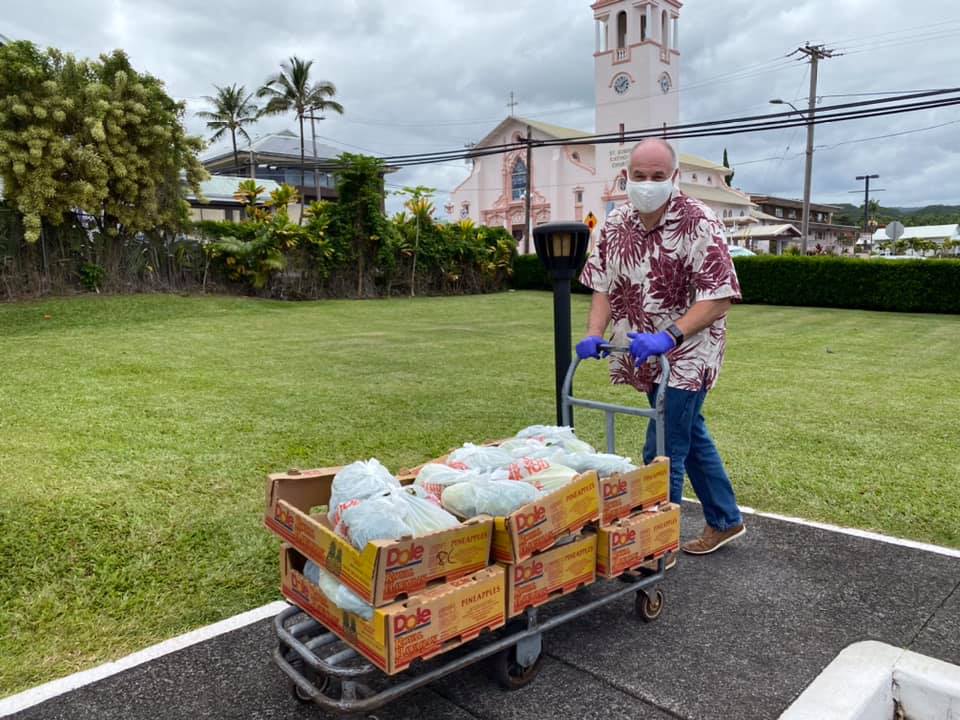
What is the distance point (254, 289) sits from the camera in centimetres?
2070

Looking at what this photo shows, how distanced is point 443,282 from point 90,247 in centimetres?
1090

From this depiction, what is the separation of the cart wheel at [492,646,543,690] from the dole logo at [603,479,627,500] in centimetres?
64

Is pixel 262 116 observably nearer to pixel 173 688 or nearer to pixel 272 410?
pixel 272 410

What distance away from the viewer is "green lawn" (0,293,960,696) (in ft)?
10.9

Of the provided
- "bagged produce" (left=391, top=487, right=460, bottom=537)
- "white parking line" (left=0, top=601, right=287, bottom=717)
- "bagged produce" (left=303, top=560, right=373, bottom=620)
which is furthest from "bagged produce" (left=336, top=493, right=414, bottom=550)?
"white parking line" (left=0, top=601, right=287, bottom=717)

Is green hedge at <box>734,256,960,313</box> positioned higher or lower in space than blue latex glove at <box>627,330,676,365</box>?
lower

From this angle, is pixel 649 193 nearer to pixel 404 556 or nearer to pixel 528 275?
pixel 404 556

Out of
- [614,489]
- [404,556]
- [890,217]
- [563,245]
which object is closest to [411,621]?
[404,556]

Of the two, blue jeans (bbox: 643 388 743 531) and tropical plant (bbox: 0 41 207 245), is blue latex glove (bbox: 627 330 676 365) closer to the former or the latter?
blue jeans (bbox: 643 388 743 531)

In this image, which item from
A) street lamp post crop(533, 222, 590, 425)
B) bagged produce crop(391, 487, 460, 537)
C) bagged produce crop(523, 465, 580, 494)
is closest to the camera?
bagged produce crop(391, 487, 460, 537)

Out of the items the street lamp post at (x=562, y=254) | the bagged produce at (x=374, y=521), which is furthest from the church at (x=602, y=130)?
the bagged produce at (x=374, y=521)

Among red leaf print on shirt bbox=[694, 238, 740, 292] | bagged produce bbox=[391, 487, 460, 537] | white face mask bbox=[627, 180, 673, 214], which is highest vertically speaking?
white face mask bbox=[627, 180, 673, 214]

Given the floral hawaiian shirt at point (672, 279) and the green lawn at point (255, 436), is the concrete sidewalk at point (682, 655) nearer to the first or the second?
the green lawn at point (255, 436)

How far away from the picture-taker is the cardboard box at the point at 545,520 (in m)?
2.35
